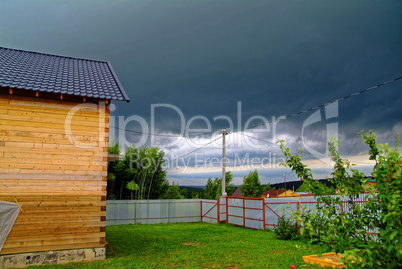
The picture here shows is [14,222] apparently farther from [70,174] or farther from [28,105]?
[28,105]

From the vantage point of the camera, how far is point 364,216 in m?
3.53

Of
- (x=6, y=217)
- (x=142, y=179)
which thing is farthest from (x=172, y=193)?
(x=6, y=217)

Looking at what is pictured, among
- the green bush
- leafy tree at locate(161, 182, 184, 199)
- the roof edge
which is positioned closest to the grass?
the green bush

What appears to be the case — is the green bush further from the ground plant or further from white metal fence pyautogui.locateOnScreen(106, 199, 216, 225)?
the ground plant

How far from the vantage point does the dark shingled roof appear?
962 centimetres

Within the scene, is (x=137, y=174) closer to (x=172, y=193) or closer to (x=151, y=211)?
(x=172, y=193)

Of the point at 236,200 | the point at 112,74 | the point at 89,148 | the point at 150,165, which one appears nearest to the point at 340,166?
the point at 89,148

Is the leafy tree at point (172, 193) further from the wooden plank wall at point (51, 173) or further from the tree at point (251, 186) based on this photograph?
the wooden plank wall at point (51, 173)

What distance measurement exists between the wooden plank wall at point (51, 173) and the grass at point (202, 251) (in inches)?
44.8

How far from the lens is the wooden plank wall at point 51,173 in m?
8.85

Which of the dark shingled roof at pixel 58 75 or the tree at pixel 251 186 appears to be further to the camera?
the tree at pixel 251 186

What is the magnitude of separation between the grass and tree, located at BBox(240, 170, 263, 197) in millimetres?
14719

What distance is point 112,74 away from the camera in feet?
41.9

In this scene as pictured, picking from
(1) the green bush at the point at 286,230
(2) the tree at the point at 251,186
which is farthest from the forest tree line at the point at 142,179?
(1) the green bush at the point at 286,230
